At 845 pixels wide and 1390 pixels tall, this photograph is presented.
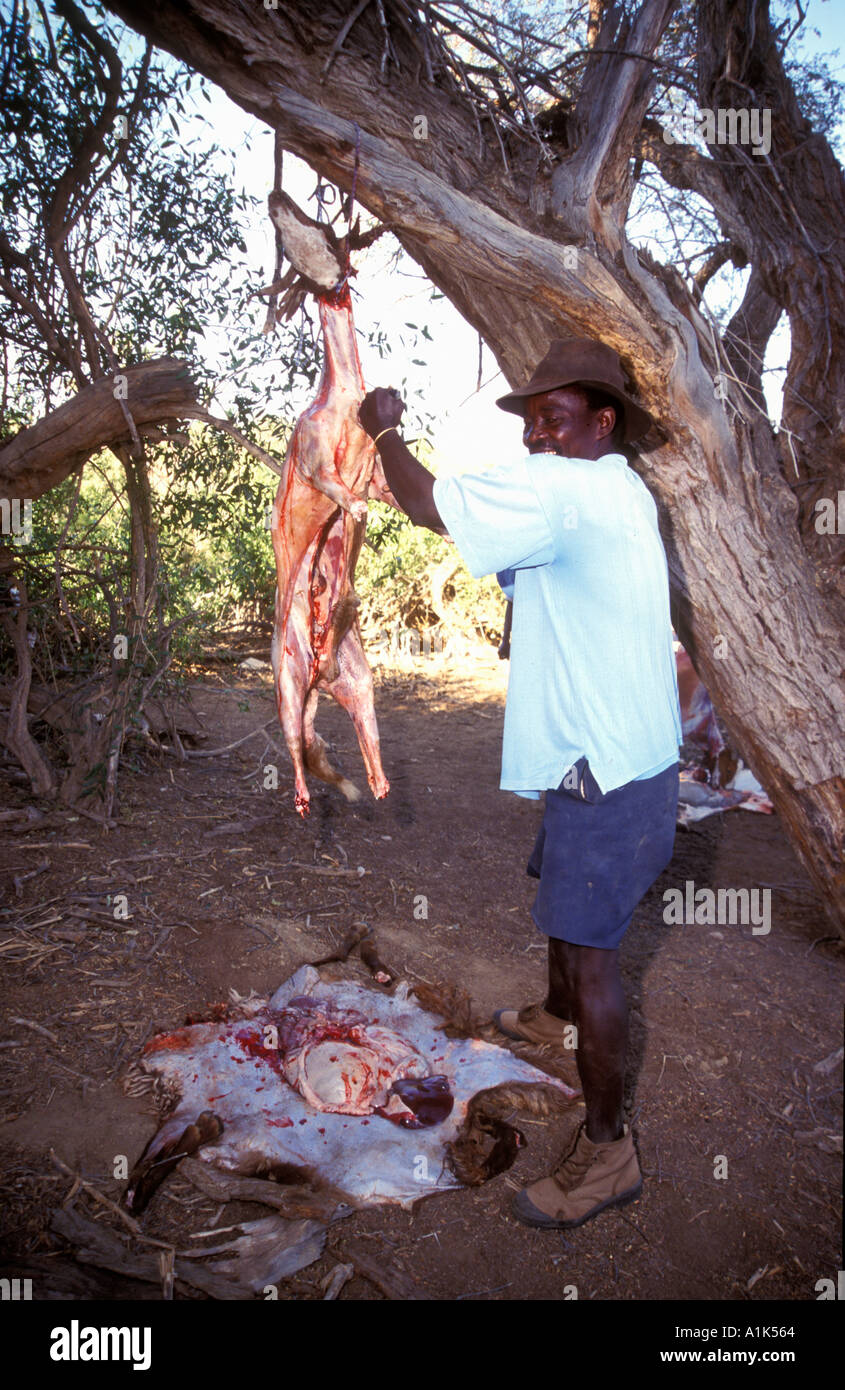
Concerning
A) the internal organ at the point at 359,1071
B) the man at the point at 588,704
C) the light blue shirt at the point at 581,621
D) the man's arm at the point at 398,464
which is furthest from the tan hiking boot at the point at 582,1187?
the man's arm at the point at 398,464

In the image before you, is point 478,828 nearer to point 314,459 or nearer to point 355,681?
point 355,681

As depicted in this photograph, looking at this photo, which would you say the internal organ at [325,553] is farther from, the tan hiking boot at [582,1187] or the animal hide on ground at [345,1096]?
the tan hiking boot at [582,1187]

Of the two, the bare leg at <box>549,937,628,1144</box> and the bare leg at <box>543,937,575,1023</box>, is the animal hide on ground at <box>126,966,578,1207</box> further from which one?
the bare leg at <box>549,937,628,1144</box>

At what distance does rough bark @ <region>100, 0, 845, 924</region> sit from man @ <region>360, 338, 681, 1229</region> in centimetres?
61

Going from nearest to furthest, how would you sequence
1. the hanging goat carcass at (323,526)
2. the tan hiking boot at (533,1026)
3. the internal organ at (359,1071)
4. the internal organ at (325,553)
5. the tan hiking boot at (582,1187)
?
the tan hiking boot at (582,1187) < the hanging goat carcass at (323,526) < the internal organ at (325,553) < the internal organ at (359,1071) < the tan hiking boot at (533,1026)

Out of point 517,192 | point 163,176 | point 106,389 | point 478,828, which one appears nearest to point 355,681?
point 106,389

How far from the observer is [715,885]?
206 inches

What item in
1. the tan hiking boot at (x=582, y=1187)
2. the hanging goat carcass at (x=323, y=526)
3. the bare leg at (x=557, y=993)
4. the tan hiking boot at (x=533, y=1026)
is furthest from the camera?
the tan hiking boot at (x=533, y=1026)

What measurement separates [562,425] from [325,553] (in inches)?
39.7

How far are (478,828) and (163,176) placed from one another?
4270mm

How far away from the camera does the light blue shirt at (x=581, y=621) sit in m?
2.36

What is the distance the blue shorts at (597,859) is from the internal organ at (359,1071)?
0.97 metres

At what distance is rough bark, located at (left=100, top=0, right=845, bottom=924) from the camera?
2.96 meters

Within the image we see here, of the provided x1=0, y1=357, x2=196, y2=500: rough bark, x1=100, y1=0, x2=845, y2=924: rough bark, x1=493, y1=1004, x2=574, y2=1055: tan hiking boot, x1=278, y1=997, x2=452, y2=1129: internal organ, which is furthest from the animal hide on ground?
x1=0, y1=357, x2=196, y2=500: rough bark
